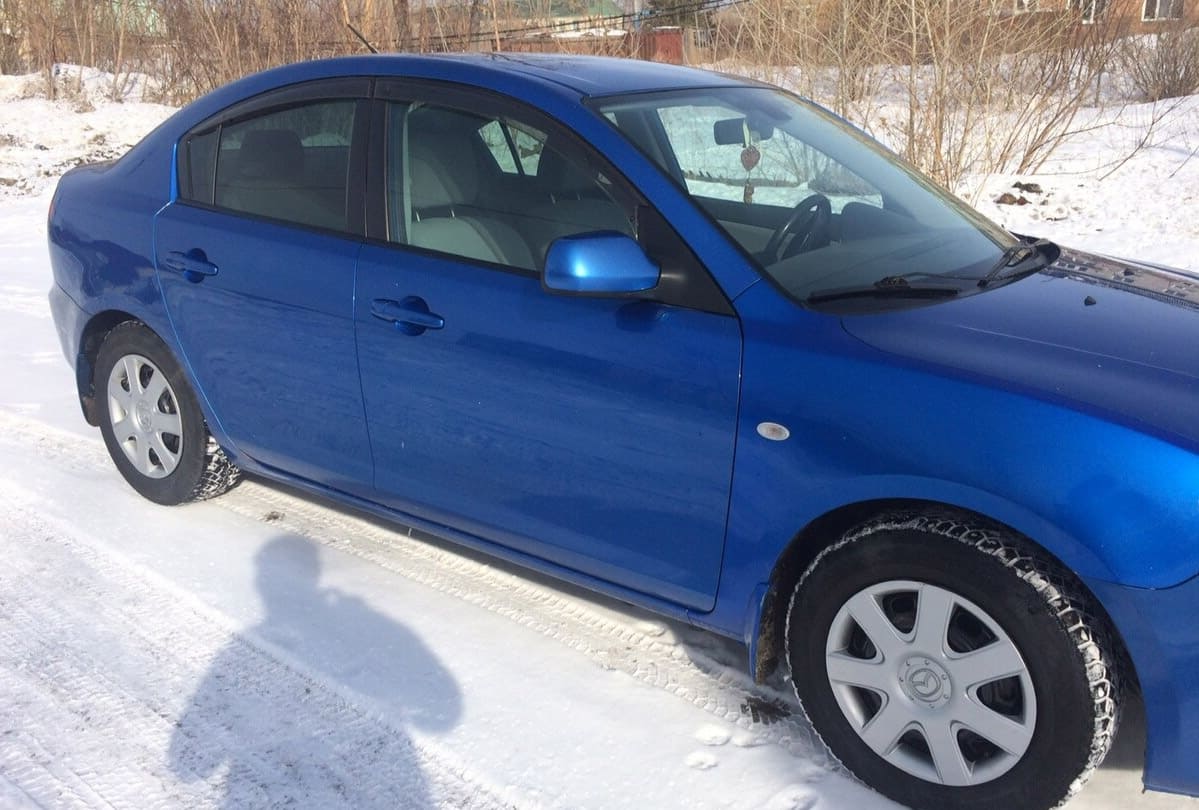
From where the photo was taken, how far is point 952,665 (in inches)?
96.0

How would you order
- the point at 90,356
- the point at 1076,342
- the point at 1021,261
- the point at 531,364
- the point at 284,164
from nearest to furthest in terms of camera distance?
1. the point at 1076,342
2. the point at 531,364
3. the point at 1021,261
4. the point at 284,164
5. the point at 90,356

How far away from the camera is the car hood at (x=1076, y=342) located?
2318mm

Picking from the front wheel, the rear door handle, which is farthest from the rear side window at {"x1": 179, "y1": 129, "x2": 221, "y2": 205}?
the front wheel

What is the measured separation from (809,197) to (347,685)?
6.51 ft

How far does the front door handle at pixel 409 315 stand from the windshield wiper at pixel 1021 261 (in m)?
1.54

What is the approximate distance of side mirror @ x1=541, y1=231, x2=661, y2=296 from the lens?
2730 mm

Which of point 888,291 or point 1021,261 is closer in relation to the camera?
point 888,291

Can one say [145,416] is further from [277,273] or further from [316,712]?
[316,712]

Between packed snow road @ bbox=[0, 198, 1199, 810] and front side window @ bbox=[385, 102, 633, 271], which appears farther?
front side window @ bbox=[385, 102, 633, 271]

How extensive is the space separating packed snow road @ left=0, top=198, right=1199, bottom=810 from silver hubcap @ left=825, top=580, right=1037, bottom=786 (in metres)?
0.22

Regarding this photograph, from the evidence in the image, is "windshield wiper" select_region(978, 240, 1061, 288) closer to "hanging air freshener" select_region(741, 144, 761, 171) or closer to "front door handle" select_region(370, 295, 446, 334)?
"hanging air freshener" select_region(741, 144, 761, 171)

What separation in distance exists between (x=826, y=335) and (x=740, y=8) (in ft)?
29.4

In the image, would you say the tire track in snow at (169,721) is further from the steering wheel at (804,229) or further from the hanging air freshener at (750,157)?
the hanging air freshener at (750,157)

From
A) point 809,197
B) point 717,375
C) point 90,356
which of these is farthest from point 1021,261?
point 90,356
